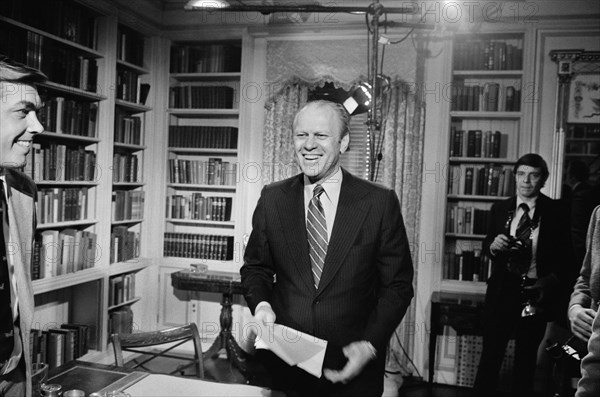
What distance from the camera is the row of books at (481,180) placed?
4.30 m

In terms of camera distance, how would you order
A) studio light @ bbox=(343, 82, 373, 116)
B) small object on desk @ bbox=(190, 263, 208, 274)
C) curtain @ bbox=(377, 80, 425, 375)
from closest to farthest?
studio light @ bbox=(343, 82, 373, 116)
curtain @ bbox=(377, 80, 425, 375)
small object on desk @ bbox=(190, 263, 208, 274)

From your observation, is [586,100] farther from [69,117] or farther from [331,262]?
[69,117]

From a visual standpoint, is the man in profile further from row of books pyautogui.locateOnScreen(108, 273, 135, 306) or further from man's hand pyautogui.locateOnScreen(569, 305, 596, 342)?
row of books pyautogui.locateOnScreen(108, 273, 135, 306)

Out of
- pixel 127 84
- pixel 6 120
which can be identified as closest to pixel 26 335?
pixel 6 120

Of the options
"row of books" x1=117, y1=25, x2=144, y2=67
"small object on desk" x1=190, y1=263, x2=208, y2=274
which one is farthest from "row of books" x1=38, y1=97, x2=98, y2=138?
"small object on desk" x1=190, y1=263, x2=208, y2=274

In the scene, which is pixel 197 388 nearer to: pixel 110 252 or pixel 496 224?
pixel 496 224

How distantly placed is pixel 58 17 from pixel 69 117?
70 centimetres

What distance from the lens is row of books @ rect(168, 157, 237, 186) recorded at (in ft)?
16.1

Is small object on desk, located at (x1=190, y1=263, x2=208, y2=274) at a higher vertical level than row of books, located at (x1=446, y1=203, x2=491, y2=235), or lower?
lower

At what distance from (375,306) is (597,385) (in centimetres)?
93

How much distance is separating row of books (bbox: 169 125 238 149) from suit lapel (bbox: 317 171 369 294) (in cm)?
306

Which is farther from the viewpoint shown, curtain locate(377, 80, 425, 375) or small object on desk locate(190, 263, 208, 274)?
small object on desk locate(190, 263, 208, 274)

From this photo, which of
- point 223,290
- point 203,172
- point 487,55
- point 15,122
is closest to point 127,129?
point 203,172

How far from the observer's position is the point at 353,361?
1.66m
